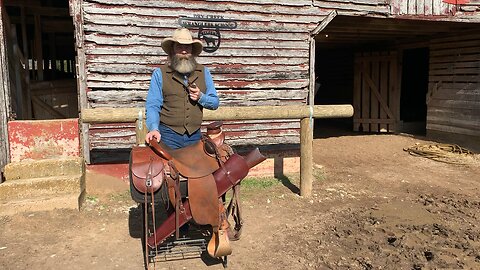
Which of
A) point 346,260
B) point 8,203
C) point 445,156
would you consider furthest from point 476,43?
point 8,203

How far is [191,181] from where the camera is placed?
10.9ft

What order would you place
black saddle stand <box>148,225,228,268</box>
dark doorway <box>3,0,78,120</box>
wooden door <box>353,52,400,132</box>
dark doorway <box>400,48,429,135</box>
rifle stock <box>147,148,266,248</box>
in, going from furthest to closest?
dark doorway <box>400,48,429,135</box> → wooden door <box>353,52,400,132</box> → dark doorway <box>3,0,78,120</box> → black saddle stand <box>148,225,228,268</box> → rifle stock <box>147,148,266,248</box>

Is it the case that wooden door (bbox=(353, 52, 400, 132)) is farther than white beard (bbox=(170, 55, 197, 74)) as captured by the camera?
Yes

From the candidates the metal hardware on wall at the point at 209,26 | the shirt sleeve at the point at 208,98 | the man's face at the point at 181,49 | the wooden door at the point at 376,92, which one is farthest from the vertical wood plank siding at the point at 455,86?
the man's face at the point at 181,49

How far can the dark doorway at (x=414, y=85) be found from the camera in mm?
12164

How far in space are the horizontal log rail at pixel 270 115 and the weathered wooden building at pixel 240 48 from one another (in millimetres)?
1016

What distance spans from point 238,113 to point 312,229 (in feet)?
5.64

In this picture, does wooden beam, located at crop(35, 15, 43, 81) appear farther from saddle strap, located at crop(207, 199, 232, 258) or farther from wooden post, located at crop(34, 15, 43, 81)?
saddle strap, located at crop(207, 199, 232, 258)

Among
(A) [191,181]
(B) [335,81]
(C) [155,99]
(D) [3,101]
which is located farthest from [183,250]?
(B) [335,81]

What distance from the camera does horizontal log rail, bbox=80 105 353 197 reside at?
4.77 meters

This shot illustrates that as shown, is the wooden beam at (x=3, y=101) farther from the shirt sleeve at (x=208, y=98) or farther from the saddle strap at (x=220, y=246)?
the saddle strap at (x=220, y=246)

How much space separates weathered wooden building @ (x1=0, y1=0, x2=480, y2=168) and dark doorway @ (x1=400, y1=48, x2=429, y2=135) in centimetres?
188

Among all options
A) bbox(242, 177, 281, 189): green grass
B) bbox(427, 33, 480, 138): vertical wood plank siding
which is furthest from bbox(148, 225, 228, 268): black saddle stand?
bbox(427, 33, 480, 138): vertical wood plank siding

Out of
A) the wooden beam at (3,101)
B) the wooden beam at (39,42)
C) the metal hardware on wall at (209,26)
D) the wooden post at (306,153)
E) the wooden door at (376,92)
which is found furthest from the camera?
the wooden door at (376,92)
